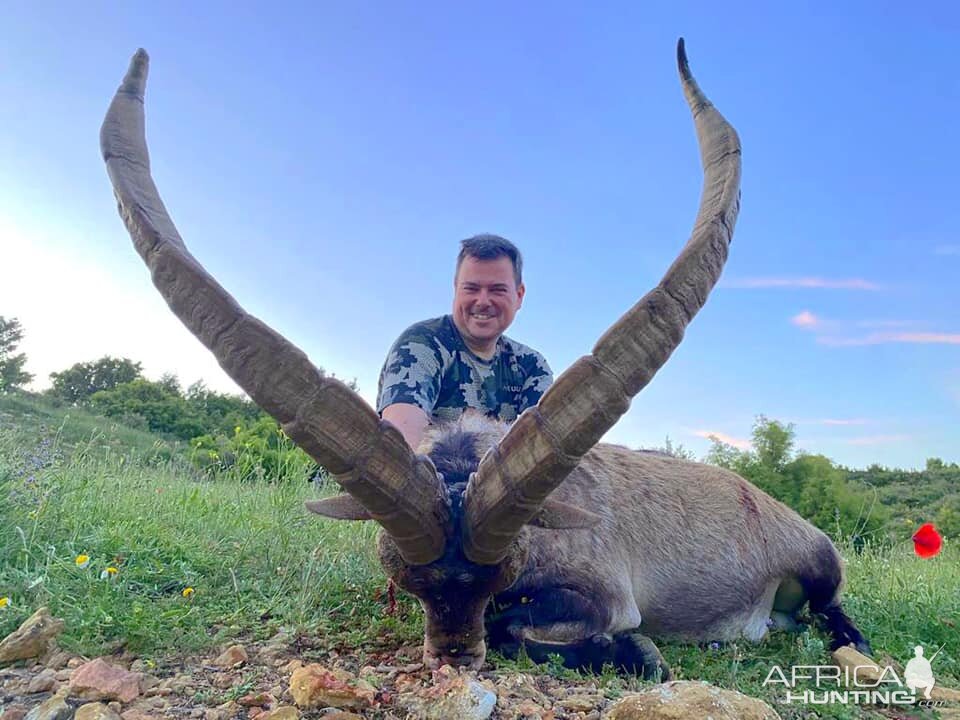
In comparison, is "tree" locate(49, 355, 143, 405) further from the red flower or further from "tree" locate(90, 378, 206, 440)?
the red flower

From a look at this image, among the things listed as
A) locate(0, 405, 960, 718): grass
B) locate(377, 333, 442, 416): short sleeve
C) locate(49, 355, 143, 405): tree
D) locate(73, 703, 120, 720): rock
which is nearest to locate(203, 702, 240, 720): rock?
locate(73, 703, 120, 720): rock

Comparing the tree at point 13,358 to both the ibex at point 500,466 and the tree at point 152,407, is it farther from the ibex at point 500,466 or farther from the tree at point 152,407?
the ibex at point 500,466

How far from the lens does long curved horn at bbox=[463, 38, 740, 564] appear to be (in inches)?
115

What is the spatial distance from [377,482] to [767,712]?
5.28ft

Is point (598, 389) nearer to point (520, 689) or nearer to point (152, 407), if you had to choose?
point (520, 689)

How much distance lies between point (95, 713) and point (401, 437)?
1414mm

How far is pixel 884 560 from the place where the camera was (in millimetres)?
7383

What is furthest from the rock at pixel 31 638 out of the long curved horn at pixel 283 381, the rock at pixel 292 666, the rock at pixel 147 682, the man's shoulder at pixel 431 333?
the man's shoulder at pixel 431 333

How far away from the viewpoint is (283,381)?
9.29 ft

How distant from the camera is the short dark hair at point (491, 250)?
228 inches

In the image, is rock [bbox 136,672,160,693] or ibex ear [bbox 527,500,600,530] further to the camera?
ibex ear [bbox 527,500,600,530]

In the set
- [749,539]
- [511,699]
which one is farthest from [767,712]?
[749,539]

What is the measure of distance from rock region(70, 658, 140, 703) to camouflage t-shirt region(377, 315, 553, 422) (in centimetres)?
246

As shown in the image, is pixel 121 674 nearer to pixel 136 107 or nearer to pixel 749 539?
pixel 136 107
